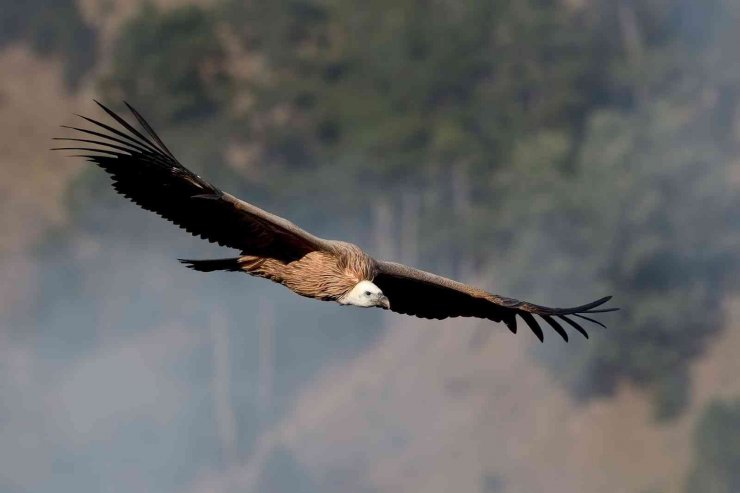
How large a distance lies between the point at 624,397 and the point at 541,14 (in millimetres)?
15376

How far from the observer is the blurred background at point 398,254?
1710 inches

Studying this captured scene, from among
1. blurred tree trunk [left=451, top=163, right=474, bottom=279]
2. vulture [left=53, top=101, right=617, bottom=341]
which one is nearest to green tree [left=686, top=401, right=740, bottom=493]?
blurred tree trunk [left=451, top=163, right=474, bottom=279]

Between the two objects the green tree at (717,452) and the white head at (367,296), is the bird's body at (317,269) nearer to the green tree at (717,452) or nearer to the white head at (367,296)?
the white head at (367,296)

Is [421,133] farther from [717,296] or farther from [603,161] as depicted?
[717,296]

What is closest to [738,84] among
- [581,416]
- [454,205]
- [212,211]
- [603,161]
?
[603,161]

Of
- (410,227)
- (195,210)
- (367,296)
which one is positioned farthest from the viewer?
(410,227)

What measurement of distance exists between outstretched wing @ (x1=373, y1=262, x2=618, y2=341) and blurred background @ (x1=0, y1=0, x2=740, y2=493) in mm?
27190

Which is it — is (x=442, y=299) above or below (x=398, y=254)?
below

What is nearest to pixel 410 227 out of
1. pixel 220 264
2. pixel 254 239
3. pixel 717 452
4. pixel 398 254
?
pixel 398 254

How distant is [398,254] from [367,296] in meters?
36.8

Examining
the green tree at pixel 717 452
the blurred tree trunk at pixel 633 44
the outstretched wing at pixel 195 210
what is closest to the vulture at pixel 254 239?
the outstretched wing at pixel 195 210

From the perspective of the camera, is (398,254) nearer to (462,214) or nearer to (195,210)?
(462,214)

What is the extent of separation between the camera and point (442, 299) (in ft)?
43.3

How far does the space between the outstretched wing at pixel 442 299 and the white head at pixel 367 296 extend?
0.84m
